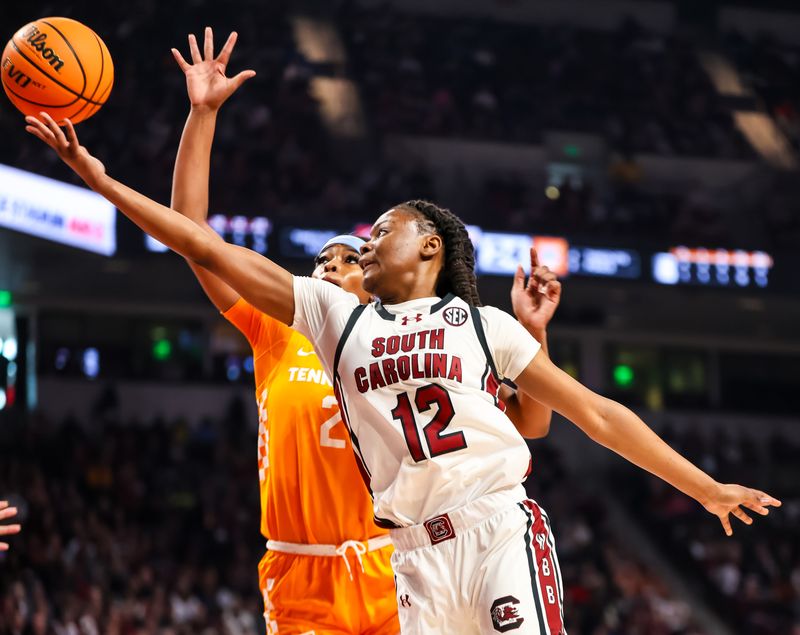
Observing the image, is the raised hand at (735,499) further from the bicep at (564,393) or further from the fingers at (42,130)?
the fingers at (42,130)

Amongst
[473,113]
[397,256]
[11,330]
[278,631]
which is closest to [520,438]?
[397,256]

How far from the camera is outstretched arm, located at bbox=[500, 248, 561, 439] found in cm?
454

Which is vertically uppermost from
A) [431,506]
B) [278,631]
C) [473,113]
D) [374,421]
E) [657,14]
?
[657,14]

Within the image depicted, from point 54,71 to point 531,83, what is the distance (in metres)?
19.3

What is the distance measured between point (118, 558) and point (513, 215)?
8367 millimetres

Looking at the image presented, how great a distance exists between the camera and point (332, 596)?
4.68 m

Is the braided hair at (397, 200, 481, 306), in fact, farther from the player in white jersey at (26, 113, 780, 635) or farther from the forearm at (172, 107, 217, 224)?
the forearm at (172, 107, 217, 224)

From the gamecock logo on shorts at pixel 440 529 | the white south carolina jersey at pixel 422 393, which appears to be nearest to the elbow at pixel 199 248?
the white south carolina jersey at pixel 422 393

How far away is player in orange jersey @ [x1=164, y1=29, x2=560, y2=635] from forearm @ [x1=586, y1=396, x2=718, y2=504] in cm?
53

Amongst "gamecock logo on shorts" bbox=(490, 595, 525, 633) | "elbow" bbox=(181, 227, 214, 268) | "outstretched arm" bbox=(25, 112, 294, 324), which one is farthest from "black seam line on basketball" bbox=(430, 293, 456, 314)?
"gamecock logo on shorts" bbox=(490, 595, 525, 633)

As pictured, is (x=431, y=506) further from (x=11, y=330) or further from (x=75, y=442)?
(x=11, y=330)

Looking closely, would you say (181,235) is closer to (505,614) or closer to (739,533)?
(505,614)

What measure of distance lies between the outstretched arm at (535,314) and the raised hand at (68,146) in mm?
1643

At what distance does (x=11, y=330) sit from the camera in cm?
1939
